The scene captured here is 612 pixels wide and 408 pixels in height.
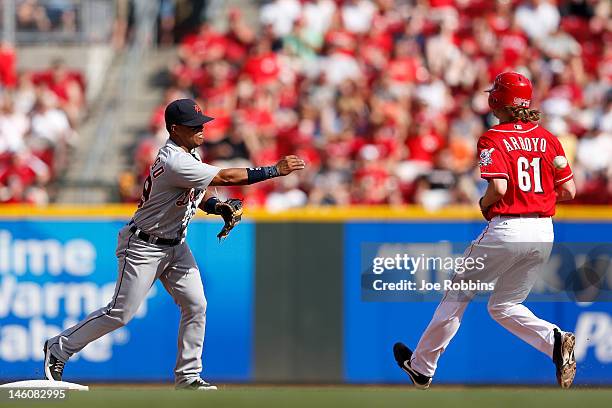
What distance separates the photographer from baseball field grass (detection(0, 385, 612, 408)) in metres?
7.70

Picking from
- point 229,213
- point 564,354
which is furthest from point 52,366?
point 564,354

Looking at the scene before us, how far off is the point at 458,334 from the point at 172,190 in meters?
3.88

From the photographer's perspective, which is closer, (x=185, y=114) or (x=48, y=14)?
(x=185, y=114)

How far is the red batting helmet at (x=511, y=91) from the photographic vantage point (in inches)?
332

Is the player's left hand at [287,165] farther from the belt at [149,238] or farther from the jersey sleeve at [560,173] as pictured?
the jersey sleeve at [560,173]

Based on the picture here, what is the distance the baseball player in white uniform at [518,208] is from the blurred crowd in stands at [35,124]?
6941 mm

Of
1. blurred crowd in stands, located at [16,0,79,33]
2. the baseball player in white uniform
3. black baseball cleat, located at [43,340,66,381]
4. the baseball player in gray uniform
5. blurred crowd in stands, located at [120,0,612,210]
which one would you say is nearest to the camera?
the baseball player in white uniform

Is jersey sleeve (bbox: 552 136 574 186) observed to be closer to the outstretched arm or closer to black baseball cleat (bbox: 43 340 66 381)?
the outstretched arm

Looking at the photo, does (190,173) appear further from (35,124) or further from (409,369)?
(35,124)

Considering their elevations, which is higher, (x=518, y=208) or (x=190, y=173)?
(x=190, y=173)

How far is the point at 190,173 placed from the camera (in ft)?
27.8

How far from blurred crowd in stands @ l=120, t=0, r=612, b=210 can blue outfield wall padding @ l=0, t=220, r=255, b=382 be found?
A: 4.41 feet

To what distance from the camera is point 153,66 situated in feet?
54.7

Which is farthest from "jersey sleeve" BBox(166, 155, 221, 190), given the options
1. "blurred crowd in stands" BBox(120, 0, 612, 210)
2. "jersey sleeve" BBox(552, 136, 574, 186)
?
"blurred crowd in stands" BBox(120, 0, 612, 210)
